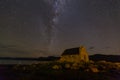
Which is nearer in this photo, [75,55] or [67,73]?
[67,73]

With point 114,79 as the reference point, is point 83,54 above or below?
above

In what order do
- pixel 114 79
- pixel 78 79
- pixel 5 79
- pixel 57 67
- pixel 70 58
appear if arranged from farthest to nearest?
pixel 70 58, pixel 57 67, pixel 5 79, pixel 114 79, pixel 78 79

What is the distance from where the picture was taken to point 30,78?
33.8 metres

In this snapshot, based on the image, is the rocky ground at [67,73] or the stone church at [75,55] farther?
the stone church at [75,55]

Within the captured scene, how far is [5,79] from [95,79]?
16003 millimetres

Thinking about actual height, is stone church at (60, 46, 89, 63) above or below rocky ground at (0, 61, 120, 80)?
above

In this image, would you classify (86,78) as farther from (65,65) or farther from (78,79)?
(65,65)

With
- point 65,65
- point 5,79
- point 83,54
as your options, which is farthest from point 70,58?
point 5,79

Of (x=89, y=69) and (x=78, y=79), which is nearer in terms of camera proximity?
(x=78, y=79)

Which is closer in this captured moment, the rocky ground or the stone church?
the rocky ground

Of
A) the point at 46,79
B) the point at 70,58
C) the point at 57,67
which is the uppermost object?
the point at 70,58

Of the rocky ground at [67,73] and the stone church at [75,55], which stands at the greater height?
the stone church at [75,55]

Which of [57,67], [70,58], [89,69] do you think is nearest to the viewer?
[89,69]

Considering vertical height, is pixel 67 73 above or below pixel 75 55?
below
